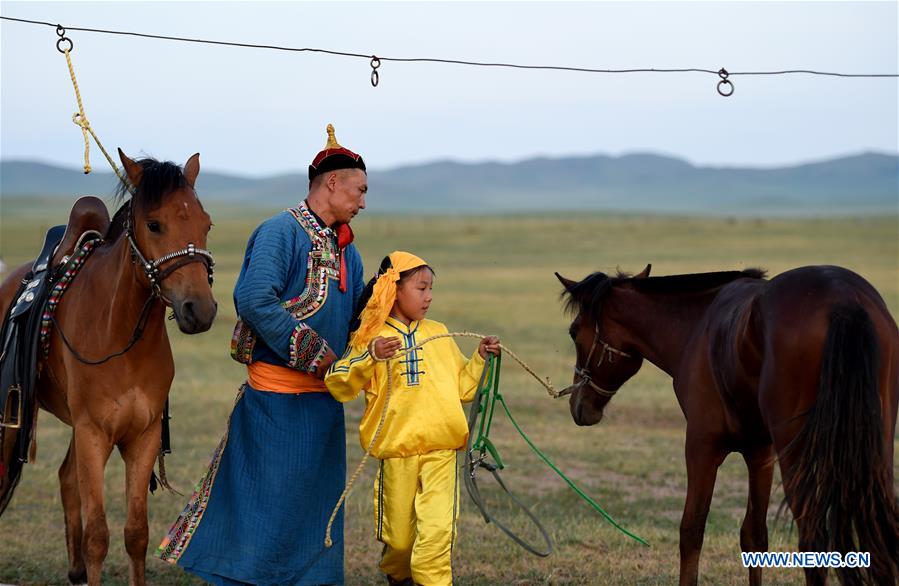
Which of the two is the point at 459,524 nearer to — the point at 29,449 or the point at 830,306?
the point at 29,449

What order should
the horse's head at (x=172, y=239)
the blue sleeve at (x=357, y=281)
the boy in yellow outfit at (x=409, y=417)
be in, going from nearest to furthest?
the horse's head at (x=172, y=239) < the boy in yellow outfit at (x=409, y=417) < the blue sleeve at (x=357, y=281)

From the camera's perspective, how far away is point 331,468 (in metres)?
5.32

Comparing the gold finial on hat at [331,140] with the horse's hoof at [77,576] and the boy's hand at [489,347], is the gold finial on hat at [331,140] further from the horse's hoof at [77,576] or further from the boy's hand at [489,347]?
the horse's hoof at [77,576]

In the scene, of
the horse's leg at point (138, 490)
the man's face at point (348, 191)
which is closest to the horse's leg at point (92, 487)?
the horse's leg at point (138, 490)

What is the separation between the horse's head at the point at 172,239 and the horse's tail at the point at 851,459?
2.61m

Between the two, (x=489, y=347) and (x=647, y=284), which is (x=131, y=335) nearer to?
(x=489, y=347)

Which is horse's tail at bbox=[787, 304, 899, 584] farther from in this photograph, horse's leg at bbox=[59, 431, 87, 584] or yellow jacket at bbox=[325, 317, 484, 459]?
horse's leg at bbox=[59, 431, 87, 584]

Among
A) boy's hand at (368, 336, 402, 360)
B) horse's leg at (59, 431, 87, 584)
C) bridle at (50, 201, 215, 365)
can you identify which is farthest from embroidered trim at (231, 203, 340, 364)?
horse's leg at (59, 431, 87, 584)

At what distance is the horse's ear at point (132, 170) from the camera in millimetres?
5023

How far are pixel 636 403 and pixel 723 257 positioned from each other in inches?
1024

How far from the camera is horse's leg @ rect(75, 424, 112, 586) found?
17.0ft

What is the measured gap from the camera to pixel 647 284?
5938 mm

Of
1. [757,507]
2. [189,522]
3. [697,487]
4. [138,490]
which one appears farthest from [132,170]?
[757,507]

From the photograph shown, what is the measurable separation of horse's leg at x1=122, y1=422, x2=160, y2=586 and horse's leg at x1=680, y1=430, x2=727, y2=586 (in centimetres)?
262
